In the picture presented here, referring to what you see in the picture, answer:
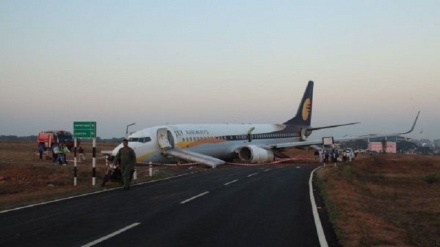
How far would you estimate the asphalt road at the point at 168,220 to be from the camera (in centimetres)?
959

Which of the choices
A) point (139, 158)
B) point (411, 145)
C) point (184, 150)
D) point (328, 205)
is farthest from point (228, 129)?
point (411, 145)

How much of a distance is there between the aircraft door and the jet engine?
842 centimetres

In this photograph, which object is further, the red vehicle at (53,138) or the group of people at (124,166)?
the red vehicle at (53,138)

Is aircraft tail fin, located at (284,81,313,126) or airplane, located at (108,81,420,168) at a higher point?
aircraft tail fin, located at (284,81,313,126)

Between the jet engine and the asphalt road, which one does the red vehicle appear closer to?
the jet engine

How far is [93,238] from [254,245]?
288 centimetres

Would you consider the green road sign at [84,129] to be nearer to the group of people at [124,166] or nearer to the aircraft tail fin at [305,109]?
the group of people at [124,166]

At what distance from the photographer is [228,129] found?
46.5 m

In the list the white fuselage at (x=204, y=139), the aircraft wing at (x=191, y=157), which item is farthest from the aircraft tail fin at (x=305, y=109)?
the aircraft wing at (x=191, y=157)

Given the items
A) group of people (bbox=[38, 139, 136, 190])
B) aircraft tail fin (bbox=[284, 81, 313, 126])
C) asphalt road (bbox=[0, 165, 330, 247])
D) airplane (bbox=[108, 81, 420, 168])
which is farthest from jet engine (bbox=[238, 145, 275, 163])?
asphalt road (bbox=[0, 165, 330, 247])

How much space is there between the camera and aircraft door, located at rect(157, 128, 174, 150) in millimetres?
38850

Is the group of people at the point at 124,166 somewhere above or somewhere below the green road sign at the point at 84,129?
below

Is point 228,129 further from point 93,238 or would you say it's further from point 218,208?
point 93,238

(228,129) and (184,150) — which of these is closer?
(184,150)
